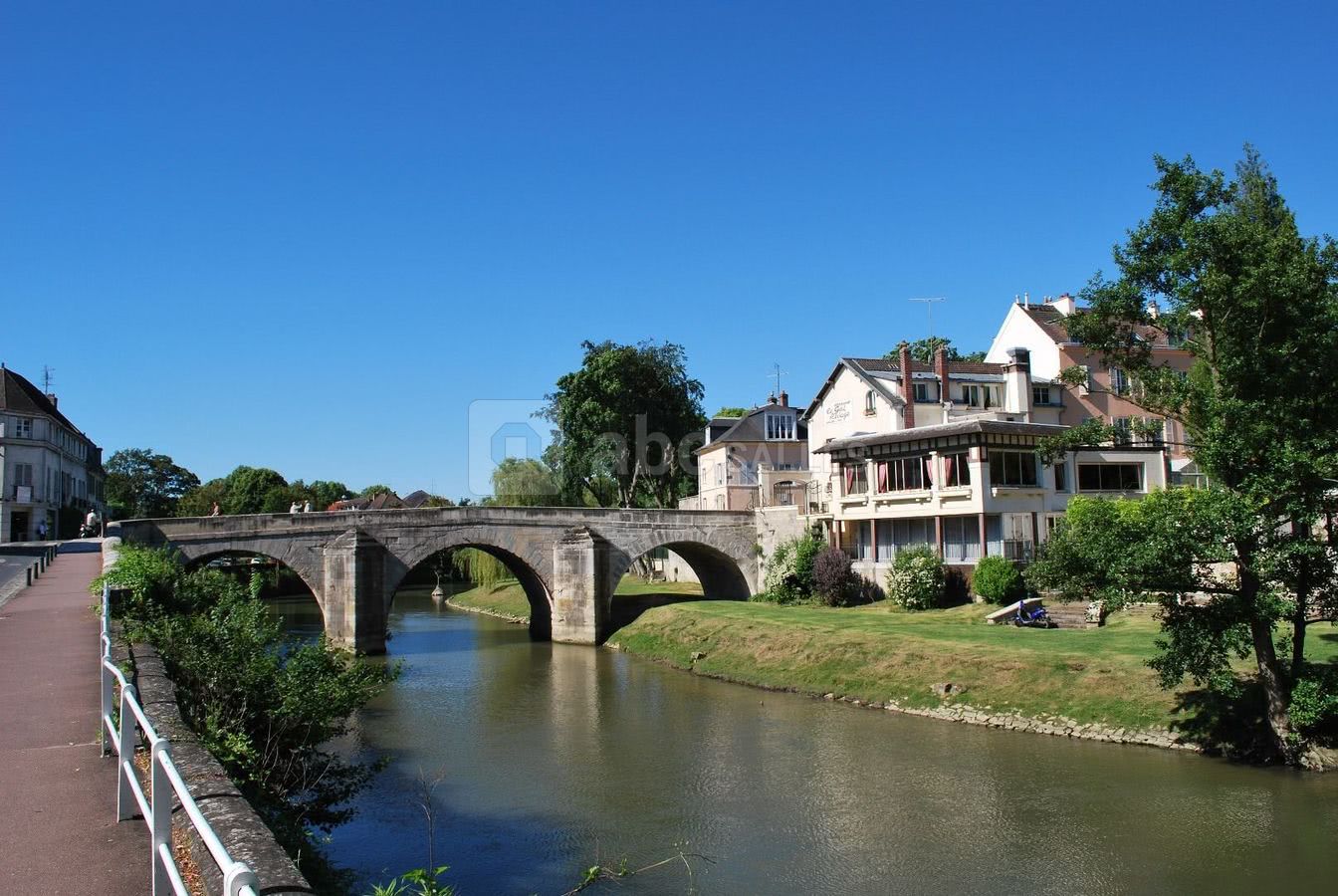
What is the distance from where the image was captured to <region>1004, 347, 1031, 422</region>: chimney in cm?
3922

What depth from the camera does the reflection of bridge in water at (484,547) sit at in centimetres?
3616

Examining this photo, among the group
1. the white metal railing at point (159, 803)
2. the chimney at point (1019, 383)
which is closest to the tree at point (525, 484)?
the chimney at point (1019, 383)

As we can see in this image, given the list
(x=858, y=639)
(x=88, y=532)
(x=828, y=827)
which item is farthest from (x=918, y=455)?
(x=88, y=532)

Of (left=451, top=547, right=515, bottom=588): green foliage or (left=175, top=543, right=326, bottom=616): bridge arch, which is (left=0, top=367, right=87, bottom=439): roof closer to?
(left=175, top=543, right=326, bottom=616): bridge arch

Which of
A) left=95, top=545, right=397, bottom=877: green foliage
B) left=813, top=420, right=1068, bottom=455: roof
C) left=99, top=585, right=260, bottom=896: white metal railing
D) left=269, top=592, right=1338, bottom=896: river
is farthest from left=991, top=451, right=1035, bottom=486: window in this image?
left=99, top=585, right=260, bottom=896: white metal railing

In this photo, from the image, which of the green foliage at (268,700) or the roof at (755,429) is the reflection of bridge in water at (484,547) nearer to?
the roof at (755,429)

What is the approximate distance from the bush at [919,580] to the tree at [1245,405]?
15.0 m

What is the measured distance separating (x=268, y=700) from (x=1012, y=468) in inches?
1078

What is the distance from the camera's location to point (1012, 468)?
33.3 m

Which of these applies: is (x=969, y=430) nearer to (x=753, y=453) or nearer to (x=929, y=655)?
(x=929, y=655)

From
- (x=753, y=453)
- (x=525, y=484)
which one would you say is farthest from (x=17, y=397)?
(x=753, y=453)

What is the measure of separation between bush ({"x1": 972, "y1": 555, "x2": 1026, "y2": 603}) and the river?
8.55 metres

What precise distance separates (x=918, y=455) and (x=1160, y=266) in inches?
693

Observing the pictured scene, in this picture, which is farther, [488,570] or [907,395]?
[488,570]
